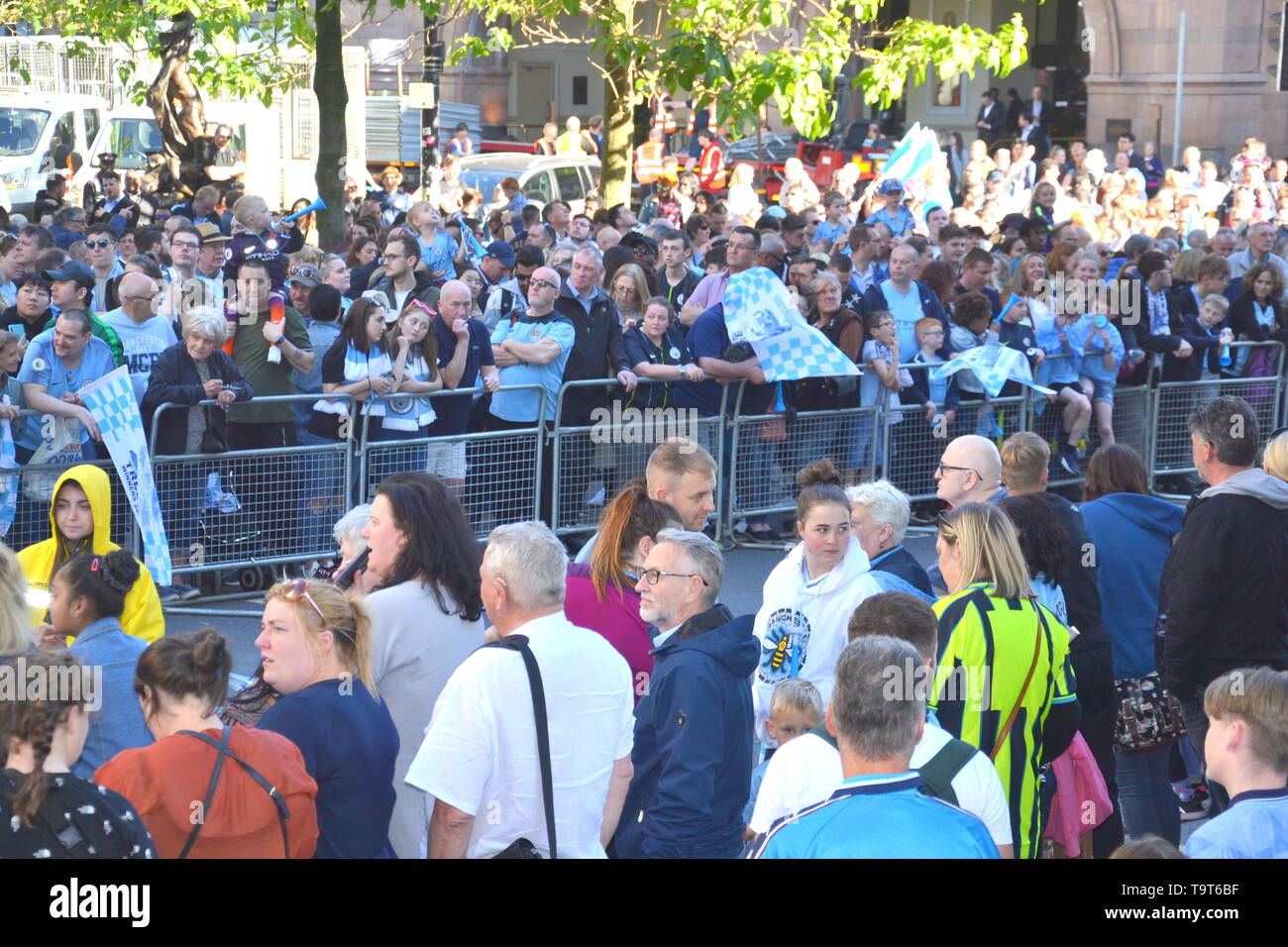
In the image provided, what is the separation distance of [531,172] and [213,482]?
588 inches

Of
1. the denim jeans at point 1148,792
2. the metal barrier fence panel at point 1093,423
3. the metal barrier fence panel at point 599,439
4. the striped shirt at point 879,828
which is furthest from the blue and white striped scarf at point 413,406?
the striped shirt at point 879,828

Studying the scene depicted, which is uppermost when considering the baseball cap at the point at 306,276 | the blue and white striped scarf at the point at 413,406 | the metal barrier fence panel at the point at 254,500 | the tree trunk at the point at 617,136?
the tree trunk at the point at 617,136

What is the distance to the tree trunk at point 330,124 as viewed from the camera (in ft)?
47.3

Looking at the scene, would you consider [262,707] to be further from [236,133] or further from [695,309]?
[236,133]

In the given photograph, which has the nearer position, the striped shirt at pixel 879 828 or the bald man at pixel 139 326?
the striped shirt at pixel 879 828

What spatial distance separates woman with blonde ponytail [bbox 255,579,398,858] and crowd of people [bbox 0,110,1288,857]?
1cm

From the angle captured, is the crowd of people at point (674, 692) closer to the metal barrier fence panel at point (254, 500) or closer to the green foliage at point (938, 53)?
the metal barrier fence panel at point (254, 500)

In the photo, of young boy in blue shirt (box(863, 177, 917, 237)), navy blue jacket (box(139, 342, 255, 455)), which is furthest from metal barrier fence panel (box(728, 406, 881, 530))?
young boy in blue shirt (box(863, 177, 917, 237))

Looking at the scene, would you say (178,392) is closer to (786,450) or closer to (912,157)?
(786,450)

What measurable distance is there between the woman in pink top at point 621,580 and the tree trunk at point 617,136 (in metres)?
11.1

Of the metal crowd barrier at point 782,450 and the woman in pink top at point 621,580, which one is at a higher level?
the woman in pink top at point 621,580

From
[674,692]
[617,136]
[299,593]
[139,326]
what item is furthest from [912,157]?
[299,593]

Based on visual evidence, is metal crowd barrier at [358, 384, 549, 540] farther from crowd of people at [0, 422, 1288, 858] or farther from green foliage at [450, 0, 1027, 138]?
green foliage at [450, 0, 1027, 138]

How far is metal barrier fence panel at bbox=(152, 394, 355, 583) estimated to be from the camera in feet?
29.9
